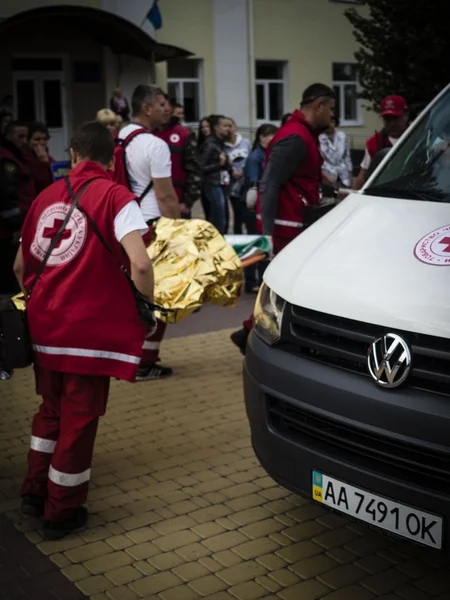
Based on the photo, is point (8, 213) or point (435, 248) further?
point (8, 213)

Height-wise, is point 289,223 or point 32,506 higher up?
point 289,223

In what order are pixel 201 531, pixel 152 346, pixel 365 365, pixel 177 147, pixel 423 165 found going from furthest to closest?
pixel 177 147
pixel 152 346
pixel 423 165
pixel 201 531
pixel 365 365

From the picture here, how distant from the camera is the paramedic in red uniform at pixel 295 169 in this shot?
21.7 feet

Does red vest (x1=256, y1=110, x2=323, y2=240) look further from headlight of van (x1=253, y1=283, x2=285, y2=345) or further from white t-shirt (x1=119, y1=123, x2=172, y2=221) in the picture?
headlight of van (x1=253, y1=283, x2=285, y2=345)

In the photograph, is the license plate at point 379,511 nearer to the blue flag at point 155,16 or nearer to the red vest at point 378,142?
the red vest at point 378,142

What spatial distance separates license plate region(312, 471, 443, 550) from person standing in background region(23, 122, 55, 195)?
251 inches

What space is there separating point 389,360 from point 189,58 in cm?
2290

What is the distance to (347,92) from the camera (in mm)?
29016

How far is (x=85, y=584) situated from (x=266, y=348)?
48.8 inches

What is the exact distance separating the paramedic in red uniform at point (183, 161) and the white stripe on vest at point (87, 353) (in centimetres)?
503

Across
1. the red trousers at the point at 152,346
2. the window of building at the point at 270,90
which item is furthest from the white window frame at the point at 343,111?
the red trousers at the point at 152,346

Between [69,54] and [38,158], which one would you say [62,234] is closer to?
[38,158]

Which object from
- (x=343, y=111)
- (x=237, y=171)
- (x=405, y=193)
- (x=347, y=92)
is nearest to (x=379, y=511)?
(x=405, y=193)

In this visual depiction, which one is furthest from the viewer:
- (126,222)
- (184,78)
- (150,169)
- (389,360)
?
(184,78)
